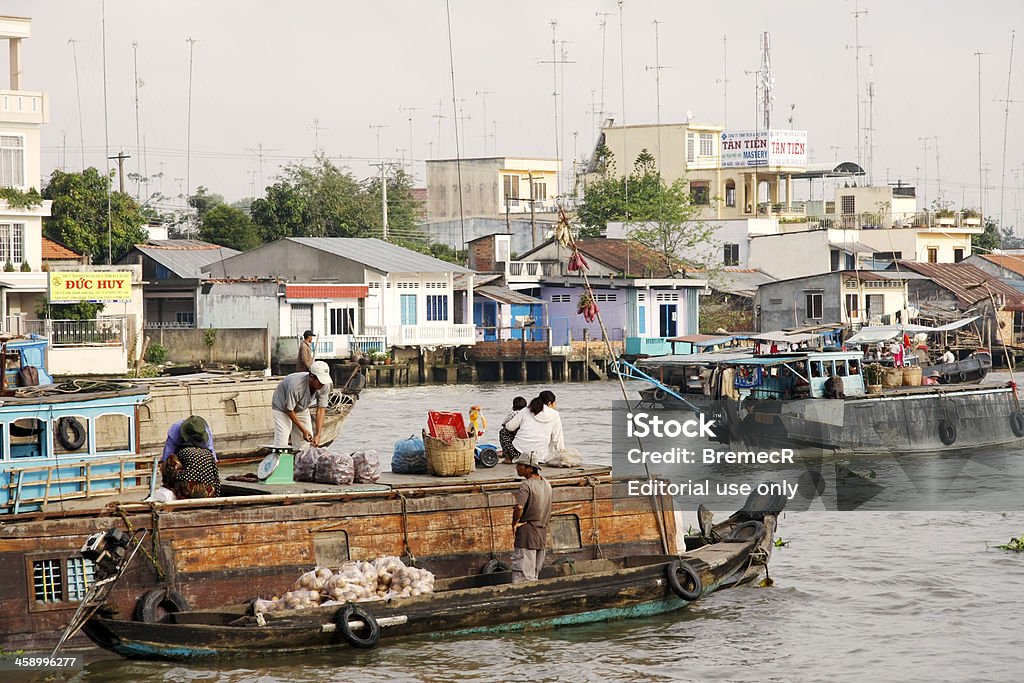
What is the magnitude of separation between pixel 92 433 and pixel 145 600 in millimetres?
3731

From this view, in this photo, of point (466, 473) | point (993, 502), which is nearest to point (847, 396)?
point (993, 502)

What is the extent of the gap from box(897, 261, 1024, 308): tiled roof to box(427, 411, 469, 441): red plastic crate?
141 feet

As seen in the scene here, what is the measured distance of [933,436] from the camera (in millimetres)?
26828

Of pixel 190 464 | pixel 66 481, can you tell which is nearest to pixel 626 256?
pixel 66 481

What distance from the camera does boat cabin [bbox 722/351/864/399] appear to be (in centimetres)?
2566

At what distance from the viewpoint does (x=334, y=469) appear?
42.1 ft

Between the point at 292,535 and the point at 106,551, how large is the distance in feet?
5.88

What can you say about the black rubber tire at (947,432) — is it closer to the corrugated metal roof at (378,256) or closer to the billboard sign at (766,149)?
the corrugated metal roof at (378,256)

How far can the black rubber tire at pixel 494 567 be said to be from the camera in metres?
12.8

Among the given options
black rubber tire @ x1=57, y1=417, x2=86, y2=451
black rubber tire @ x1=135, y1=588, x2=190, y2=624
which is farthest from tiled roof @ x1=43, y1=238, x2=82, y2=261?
black rubber tire @ x1=135, y1=588, x2=190, y2=624

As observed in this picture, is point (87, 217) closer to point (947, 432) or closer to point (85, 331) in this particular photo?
point (85, 331)

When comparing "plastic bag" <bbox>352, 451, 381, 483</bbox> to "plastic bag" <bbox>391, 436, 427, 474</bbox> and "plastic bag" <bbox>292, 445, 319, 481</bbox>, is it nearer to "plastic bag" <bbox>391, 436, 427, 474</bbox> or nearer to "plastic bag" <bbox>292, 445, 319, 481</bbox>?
"plastic bag" <bbox>292, 445, 319, 481</bbox>

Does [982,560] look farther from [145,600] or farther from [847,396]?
[145,600]

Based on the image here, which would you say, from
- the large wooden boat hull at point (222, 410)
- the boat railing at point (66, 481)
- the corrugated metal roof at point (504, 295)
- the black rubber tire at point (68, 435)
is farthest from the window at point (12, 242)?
the boat railing at point (66, 481)
